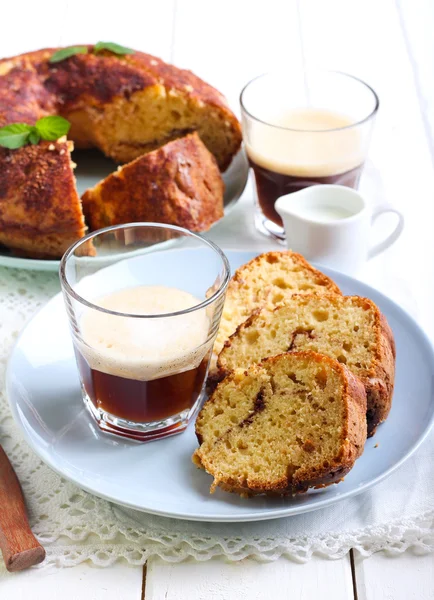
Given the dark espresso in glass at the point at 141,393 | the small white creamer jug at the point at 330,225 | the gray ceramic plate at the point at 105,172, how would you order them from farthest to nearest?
the gray ceramic plate at the point at 105,172
the small white creamer jug at the point at 330,225
the dark espresso in glass at the point at 141,393

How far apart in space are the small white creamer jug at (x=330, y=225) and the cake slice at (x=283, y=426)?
2.96ft

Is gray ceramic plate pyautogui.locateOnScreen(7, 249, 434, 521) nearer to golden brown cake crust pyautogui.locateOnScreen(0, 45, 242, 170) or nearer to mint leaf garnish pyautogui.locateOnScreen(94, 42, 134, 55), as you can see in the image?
golden brown cake crust pyautogui.locateOnScreen(0, 45, 242, 170)

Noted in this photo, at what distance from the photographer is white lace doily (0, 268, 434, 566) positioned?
224 centimetres

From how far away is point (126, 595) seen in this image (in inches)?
85.1

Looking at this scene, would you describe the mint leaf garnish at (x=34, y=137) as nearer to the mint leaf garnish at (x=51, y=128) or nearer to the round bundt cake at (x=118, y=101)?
the mint leaf garnish at (x=51, y=128)

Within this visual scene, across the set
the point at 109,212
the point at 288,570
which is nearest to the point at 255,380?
the point at 288,570

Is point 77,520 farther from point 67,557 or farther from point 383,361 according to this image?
point 383,361

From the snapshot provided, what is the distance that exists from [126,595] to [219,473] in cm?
39

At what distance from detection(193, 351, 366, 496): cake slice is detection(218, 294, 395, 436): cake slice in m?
0.12

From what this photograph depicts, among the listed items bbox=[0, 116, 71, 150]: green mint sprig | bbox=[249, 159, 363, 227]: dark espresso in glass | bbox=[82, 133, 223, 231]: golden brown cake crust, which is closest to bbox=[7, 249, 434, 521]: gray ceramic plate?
bbox=[82, 133, 223, 231]: golden brown cake crust

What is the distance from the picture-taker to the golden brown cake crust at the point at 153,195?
11.1ft

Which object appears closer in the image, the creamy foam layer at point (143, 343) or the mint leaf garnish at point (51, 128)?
the creamy foam layer at point (143, 343)

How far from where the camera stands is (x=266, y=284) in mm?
2926

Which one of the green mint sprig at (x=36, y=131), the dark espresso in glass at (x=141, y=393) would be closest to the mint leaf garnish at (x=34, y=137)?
the green mint sprig at (x=36, y=131)
